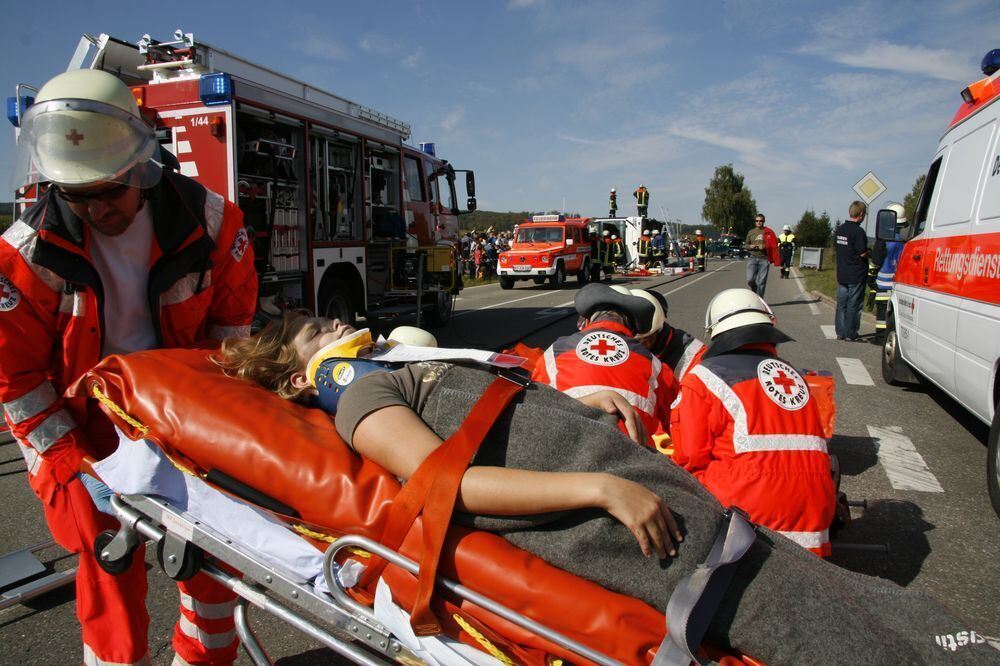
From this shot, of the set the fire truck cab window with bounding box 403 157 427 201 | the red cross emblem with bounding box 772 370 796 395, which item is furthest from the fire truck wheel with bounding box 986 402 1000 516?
the fire truck cab window with bounding box 403 157 427 201

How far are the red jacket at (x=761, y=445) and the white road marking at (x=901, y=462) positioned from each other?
2.38m

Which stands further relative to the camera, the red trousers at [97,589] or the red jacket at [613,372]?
the red jacket at [613,372]

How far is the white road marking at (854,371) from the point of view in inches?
299

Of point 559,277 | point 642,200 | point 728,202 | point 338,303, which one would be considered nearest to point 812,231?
point 728,202

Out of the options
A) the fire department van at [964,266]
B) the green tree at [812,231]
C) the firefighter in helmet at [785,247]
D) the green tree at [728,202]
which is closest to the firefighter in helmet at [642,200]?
the firefighter in helmet at [785,247]

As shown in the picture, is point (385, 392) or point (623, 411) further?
point (623, 411)

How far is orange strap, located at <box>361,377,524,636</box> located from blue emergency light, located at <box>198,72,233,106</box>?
639 centimetres

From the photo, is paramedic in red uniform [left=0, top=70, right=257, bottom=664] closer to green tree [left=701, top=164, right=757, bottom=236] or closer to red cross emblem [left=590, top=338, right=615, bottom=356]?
red cross emblem [left=590, top=338, right=615, bottom=356]

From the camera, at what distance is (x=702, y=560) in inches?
61.1

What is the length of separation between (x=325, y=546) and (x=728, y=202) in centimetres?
9282

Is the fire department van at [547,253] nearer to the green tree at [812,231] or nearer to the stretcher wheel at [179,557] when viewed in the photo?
the stretcher wheel at [179,557]

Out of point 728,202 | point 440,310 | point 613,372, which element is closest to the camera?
point 613,372

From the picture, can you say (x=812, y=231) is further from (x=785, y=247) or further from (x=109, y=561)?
(x=109, y=561)

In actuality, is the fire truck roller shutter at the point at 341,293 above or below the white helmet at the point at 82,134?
below
